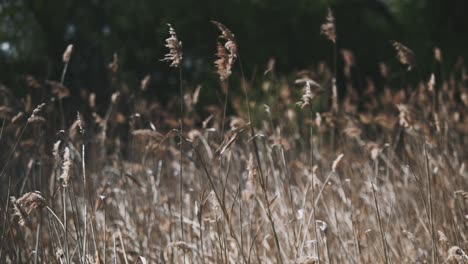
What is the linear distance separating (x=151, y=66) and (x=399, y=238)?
627 cm

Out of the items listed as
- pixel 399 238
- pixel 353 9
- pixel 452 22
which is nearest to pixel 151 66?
pixel 353 9

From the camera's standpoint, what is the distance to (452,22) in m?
10.4

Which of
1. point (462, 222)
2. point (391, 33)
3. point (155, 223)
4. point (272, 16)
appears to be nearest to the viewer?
A: point (462, 222)

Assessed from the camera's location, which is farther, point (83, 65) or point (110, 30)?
point (110, 30)

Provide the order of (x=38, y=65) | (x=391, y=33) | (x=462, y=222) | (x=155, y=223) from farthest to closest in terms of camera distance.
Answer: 1. (x=391, y=33)
2. (x=38, y=65)
3. (x=155, y=223)
4. (x=462, y=222)

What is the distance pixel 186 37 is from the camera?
853 centimetres

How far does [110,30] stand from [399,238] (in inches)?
256

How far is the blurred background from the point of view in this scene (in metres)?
7.68

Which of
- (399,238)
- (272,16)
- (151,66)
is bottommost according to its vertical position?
(399,238)

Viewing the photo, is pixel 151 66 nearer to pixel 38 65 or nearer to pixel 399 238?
pixel 38 65

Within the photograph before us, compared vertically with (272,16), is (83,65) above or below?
below

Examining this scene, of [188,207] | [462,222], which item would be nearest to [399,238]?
[462,222]

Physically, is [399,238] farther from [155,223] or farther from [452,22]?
[452,22]

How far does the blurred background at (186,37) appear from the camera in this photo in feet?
25.2
